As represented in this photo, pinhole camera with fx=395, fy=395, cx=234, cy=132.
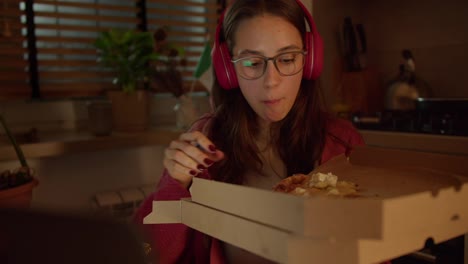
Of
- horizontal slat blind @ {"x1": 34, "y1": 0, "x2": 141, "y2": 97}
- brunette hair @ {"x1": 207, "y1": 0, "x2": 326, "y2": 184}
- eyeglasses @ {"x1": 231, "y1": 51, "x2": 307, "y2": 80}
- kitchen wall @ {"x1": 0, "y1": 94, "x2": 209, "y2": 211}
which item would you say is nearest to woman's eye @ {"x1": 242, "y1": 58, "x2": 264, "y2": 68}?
eyeglasses @ {"x1": 231, "y1": 51, "x2": 307, "y2": 80}

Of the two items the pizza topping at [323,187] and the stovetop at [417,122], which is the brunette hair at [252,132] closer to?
the pizza topping at [323,187]

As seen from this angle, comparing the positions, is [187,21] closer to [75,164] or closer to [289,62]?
[75,164]

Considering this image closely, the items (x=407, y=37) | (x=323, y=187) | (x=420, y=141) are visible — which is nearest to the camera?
(x=323, y=187)

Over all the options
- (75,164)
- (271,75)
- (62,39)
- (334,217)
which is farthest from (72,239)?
(62,39)

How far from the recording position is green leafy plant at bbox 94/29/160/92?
1.73m

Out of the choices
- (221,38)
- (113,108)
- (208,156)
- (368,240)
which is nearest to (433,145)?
(221,38)

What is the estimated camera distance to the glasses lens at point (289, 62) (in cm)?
82

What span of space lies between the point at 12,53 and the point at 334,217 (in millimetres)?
1681

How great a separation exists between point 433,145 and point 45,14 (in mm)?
1626

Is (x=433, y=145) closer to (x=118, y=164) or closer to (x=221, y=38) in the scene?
(x=221, y=38)

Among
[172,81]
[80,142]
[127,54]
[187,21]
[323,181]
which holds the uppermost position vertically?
[187,21]

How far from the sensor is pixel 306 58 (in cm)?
90

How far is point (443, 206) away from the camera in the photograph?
17.4 inches

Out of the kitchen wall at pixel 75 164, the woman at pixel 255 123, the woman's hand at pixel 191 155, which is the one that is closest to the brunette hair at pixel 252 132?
the woman at pixel 255 123
